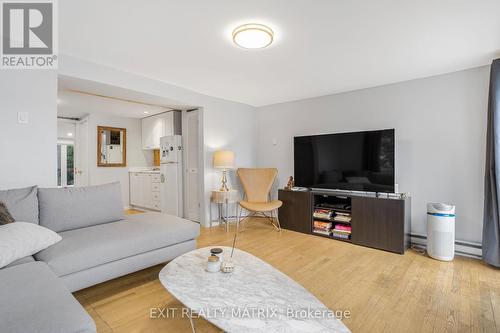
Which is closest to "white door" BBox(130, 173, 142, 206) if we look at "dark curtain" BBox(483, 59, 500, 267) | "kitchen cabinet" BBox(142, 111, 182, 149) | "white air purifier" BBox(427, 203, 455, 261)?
"kitchen cabinet" BBox(142, 111, 182, 149)

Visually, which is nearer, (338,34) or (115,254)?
(115,254)

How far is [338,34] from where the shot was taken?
2.21 m

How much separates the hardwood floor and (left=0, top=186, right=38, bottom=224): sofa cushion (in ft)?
2.51

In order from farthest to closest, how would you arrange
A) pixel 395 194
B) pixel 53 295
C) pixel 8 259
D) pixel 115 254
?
pixel 395 194 → pixel 115 254 → pixel 8 259 → pixel 53 295

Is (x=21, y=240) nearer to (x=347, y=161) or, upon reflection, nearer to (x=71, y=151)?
(x=347, y=161)

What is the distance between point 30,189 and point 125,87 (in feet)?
5.05

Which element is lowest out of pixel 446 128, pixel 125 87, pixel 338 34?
pixel 446 128

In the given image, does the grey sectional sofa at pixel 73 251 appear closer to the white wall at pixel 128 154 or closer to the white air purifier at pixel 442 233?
the white air purifier at pixel 442 233

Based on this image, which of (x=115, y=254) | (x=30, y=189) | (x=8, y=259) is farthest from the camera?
(x=30, y=189)

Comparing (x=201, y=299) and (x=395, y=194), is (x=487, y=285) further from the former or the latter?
Result: (x=201, y=299)

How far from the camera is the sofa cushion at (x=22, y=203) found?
195cm

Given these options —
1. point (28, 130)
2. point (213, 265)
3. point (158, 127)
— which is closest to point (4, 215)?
point (28, 130)

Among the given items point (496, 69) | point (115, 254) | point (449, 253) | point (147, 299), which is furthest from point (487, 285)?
point (115, 254)

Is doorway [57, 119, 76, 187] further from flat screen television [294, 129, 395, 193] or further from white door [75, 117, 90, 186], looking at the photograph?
flat screen television [294, 129, 395, 193]
